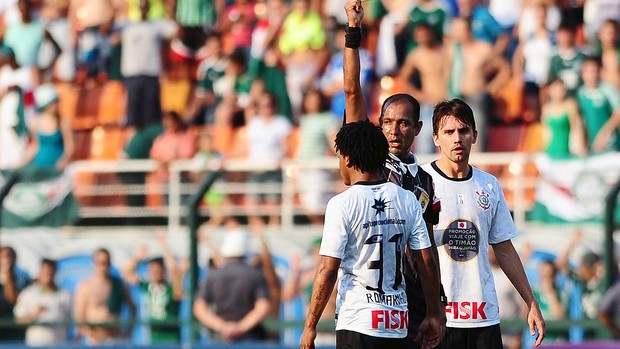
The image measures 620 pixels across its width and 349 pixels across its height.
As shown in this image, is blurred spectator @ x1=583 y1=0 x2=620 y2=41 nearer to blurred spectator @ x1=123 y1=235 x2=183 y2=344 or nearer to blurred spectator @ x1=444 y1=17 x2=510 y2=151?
blurred spectator @ x1=444 y1=17 x2=510 y2=151

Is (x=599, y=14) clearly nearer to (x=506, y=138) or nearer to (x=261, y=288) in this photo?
(x=506, y=138)

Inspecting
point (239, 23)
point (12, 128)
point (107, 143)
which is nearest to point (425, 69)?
point (239, 23)

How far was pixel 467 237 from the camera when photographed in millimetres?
8586

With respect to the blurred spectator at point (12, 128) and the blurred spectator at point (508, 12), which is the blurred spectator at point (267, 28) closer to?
the blurred spectator at point (508, 12)

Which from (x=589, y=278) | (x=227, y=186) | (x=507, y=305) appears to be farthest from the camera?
(x=227, y=186)

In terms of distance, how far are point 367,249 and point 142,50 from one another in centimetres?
1108

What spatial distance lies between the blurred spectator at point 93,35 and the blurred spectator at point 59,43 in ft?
0.46

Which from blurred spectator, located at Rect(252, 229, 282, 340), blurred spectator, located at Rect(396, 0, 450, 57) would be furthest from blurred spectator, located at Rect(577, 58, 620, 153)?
blurred spectator, located at Rect(252, 229, 282, 340)

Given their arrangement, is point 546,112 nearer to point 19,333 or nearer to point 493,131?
point 493,131

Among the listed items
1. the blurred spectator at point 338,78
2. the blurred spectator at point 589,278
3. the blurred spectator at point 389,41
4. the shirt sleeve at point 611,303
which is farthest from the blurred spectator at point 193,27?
the shirt sleeve at point 611,303

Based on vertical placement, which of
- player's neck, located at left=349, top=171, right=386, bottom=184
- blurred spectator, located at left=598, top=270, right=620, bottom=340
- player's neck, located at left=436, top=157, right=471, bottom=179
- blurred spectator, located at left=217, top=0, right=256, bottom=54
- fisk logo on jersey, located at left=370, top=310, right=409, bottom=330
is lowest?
blurred spectator, located at left=598, top=270, right=620, bottom=340

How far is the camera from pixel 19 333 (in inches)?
624

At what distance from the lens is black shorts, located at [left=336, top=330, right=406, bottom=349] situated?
7.90 metres

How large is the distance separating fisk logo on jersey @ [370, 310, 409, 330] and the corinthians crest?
0.97 meters
